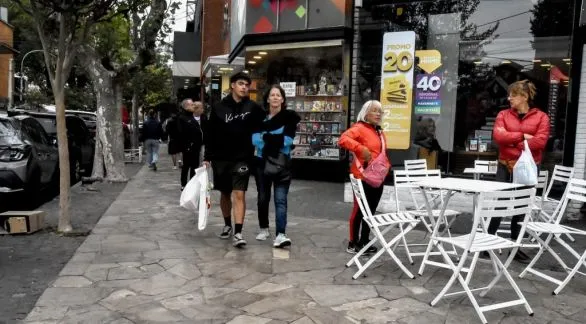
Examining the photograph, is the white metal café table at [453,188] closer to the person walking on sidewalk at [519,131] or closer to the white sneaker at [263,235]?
the person walking on sidewalk at [519,131]

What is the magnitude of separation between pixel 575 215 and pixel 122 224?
643 centimetres

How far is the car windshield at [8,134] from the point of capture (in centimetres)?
814

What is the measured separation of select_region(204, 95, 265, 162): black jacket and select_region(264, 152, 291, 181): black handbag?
11.3 inches

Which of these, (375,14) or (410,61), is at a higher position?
(375,14)

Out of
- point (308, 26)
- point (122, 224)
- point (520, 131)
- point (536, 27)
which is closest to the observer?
point (520, 131)

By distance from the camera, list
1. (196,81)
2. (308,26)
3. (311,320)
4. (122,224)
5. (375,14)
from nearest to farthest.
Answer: (311,320)
(122,224)
(375,14)
(308,26)
(196,81)

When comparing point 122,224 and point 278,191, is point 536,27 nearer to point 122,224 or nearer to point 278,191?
point 278,191

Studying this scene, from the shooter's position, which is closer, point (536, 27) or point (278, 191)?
point (278, 191)

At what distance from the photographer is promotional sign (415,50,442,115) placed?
8.90 m

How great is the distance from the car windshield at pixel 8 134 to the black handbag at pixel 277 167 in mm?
4503

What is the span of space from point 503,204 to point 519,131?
77.5 inches

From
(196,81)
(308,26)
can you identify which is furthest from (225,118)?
(196,81)

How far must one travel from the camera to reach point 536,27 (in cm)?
853

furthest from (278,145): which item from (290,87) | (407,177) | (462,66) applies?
(290,87)
